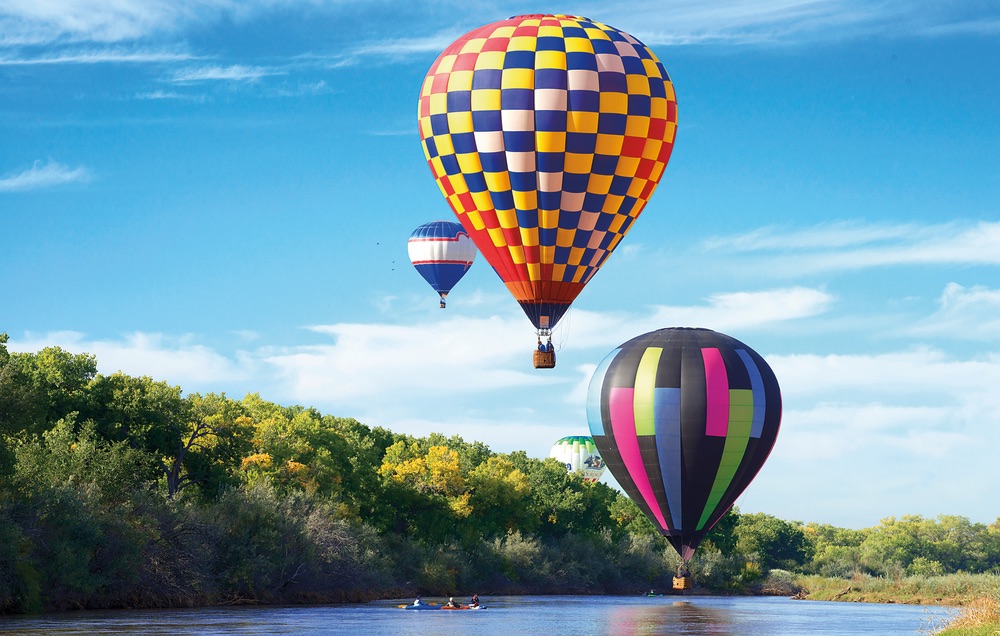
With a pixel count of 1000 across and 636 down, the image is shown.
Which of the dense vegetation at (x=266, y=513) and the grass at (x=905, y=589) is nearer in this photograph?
the dense vegetation at (x=266, y=513)

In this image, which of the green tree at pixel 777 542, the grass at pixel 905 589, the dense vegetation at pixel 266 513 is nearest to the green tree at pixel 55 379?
the dense vegetation at pixel 266 513

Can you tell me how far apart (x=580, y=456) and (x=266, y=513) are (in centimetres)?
8275

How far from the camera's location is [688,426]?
61.7 m

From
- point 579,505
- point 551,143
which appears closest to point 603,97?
point 551,143

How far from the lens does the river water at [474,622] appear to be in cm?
4750

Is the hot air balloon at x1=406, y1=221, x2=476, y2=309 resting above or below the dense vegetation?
above

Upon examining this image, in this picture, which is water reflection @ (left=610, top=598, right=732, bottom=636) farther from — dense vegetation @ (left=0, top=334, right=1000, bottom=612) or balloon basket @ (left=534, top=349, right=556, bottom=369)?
dense vegetation @ (left=0, top=334, right=1000, bottom=612)

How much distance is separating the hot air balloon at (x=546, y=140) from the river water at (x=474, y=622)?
11972mm

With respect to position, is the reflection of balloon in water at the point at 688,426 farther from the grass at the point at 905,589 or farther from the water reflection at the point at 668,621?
the grass at the point at 905,589

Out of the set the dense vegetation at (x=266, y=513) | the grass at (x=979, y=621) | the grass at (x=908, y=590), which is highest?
the dense vegetation at (x=266, y=513)

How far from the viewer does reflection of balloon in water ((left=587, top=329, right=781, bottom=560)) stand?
61844 millimetres

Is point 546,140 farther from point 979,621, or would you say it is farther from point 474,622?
point 979,621

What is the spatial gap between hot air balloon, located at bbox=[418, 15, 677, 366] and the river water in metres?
12.0

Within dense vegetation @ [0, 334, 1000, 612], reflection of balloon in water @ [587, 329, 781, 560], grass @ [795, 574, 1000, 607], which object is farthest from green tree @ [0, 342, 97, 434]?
grass @ [795, 574, 1000, 607]
